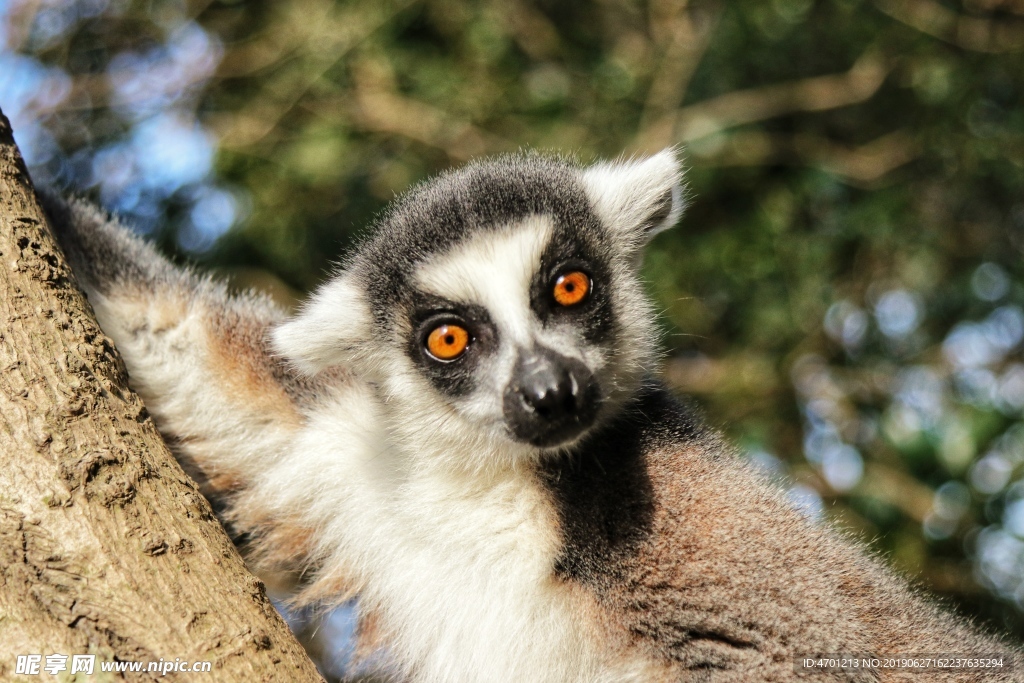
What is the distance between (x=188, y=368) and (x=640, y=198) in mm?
1964

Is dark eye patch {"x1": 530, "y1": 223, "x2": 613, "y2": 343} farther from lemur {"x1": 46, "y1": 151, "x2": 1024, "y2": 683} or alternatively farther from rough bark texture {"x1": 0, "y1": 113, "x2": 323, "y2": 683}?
rough bark texture {"x1": 0, "y1": 113, "x2": 323, "y2": 683}

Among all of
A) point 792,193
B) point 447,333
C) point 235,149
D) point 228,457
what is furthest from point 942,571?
point 235,149

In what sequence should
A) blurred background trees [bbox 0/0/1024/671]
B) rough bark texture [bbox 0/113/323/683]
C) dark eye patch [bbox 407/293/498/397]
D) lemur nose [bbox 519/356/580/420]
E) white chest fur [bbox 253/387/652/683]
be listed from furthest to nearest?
blurred background trees [bbox 0/0/1024/671]
dark eye patch [bbox 407/293/498/397]
white chest fur [bbox 253/387/652/683]
lemur nose [bbox 519/356/580/420]
rough bark texture [bbox 0/113/323/683]

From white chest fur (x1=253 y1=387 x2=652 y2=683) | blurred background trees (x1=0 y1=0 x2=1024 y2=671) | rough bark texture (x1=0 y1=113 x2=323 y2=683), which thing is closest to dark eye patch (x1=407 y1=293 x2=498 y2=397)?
white chest fur (x1=253 y1=387 x2=652 y2=683)

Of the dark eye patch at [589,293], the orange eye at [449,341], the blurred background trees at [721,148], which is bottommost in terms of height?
the blurred background trees at [721,148]

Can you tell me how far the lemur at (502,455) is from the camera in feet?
9.61

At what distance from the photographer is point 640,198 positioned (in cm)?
359

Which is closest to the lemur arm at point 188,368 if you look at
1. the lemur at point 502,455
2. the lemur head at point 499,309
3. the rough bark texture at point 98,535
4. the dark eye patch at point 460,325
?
the lemur at point 502,455

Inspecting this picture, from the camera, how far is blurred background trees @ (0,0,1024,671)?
6.02 metres

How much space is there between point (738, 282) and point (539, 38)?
2.50m

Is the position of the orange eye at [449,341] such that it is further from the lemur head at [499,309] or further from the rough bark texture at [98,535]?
the rough bark texture at [98,535]

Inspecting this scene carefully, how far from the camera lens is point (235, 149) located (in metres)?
6.49

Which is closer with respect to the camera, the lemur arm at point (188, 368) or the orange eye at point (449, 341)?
the orange eye at point (449, 341)

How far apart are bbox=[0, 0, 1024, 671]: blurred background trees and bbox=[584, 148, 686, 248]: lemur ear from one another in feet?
7.41
